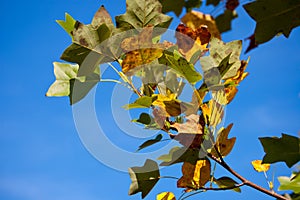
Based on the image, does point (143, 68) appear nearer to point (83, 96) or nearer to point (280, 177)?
point (83, 96)

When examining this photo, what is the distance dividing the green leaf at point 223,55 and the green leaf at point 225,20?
0.58 metres

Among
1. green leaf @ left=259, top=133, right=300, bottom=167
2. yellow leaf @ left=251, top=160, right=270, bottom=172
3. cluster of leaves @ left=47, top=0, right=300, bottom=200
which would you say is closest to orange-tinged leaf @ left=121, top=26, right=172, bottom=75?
cluster of leaves @ left=47, top=0, right=300, bottom=200

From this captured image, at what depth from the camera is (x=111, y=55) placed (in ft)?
2.02

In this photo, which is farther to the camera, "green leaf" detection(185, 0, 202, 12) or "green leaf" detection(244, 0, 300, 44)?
"green leaf" detection(185, 0, 202, 12)

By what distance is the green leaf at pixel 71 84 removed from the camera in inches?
25.5

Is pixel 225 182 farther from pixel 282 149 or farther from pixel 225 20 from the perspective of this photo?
pixel 225 20

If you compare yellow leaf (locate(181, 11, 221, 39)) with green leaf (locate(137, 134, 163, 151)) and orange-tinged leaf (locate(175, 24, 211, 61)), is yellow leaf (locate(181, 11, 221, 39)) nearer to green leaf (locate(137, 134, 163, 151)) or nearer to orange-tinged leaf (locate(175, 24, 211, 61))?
orange-tinged leaf (locate(175, 24, 211, 61))

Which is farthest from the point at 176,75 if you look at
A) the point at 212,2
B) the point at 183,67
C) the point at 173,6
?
the point at 212,2

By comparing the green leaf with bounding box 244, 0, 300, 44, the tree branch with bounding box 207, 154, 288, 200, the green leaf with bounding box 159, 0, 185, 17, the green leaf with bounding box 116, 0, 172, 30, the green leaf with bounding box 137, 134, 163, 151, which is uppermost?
the green leaf with bounding box 159, 0, 185, 17

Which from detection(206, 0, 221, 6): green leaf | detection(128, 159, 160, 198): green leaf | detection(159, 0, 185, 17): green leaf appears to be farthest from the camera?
detection(206, 0, 221, 6): green leaf

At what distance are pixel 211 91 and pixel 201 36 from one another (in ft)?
0.35

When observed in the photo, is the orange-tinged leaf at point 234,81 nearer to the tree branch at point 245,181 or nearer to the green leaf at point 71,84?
the tree branch at point 245,181

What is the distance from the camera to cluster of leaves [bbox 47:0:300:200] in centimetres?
57

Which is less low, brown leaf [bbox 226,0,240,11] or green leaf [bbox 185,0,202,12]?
green leaf [bbox 185,0,202,12]
